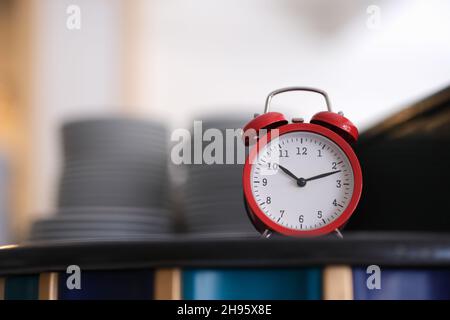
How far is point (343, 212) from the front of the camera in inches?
33.4

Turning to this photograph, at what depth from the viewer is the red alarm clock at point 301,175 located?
85cm

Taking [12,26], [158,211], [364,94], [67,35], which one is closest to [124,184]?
[158,211]

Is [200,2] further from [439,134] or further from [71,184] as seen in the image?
[439,134]

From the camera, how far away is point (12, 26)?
2977mm

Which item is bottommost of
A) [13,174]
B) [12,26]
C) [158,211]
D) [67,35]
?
[158,211]

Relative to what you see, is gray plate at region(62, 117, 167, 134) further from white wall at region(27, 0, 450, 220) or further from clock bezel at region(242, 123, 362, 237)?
clock bezel at region(242, 123, 362, 237)

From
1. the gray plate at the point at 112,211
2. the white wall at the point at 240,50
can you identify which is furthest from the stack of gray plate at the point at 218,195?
the white wall at the point at 240,50

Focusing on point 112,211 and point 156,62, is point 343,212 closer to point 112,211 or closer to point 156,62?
point 112,211

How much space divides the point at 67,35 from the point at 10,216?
30.0 inches

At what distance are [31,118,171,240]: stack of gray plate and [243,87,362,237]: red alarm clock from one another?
654 mm

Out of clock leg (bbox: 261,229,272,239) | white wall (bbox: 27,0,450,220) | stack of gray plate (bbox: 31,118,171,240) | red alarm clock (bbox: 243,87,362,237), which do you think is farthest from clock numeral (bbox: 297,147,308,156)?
white wall (bbox: 27,0,450,220)

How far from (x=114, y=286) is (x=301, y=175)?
0.93 feet

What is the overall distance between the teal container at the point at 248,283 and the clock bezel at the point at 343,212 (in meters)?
0.09

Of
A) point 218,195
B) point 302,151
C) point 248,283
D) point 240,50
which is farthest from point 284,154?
point 240,50
